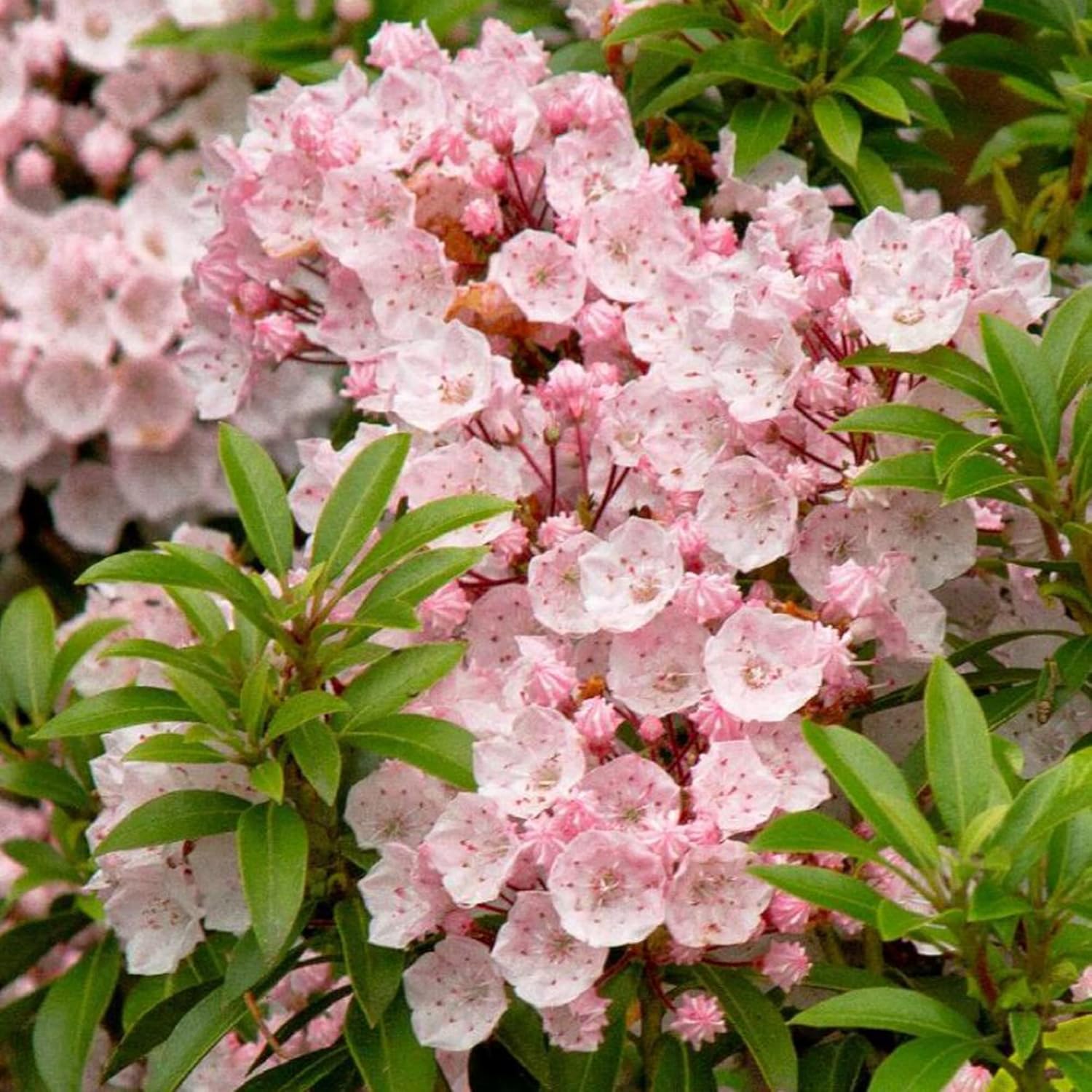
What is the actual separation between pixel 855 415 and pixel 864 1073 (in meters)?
0.52

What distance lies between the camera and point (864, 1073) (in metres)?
1.69

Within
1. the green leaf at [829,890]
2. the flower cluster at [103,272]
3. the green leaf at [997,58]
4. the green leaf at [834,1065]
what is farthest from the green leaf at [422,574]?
the flower cluster at [103,272]

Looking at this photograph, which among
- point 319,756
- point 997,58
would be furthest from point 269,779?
point 997,58

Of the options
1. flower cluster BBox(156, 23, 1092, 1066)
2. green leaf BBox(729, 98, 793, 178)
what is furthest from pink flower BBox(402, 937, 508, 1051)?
green leaf BBox(729, 98, 793, 178)

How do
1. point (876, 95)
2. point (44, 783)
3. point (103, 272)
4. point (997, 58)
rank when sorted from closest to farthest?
point (876, 95) → point (44, 783) → point (997, 58) → point (103, 272)

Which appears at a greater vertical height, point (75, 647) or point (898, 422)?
point (898, 422)

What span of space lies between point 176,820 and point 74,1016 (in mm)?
447

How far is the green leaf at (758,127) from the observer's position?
6.14ft

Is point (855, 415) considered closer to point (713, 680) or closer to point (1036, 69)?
point (713, 680)

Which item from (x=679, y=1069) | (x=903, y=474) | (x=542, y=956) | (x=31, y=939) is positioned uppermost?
(x=903, y=474)

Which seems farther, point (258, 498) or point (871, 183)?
point (871, 183)

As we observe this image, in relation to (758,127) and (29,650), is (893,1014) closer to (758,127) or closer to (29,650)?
(758,127)

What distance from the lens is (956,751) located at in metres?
1.37

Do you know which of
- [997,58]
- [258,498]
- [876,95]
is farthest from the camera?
[997,58]
